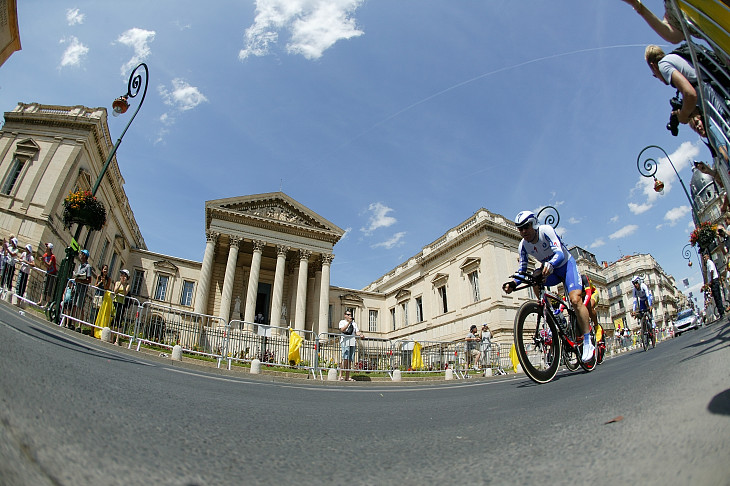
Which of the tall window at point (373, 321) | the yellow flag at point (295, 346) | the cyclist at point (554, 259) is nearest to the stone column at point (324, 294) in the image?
the tall window at point (373, 321)

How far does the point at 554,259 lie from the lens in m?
3.76

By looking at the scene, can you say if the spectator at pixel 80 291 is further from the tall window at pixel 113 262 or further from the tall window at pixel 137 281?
the tall window at pixel 137 281

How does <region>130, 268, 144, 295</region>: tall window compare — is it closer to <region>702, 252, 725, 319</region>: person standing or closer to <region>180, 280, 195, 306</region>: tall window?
<region>180, 280, 195, 306</region>: tall window

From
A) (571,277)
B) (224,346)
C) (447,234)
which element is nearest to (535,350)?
(571,277)

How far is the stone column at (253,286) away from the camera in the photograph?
2564cm

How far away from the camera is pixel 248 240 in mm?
28750

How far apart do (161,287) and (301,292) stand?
14.1 m

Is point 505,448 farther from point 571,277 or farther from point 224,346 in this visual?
point 224,346

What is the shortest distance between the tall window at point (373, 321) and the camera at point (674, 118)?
3736cm

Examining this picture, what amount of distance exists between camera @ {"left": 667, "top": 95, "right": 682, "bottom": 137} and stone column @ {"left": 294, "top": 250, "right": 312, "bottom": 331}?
2621 cm

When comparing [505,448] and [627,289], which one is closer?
[505,448]

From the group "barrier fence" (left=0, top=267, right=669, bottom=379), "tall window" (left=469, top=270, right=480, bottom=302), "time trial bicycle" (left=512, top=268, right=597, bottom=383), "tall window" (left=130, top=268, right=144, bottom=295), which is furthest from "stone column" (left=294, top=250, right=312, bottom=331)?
"time trial bicycle" (left=512, top=268, right=597, bottom=383)

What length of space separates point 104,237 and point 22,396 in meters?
32.1

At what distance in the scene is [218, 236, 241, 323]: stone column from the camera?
25.7m
